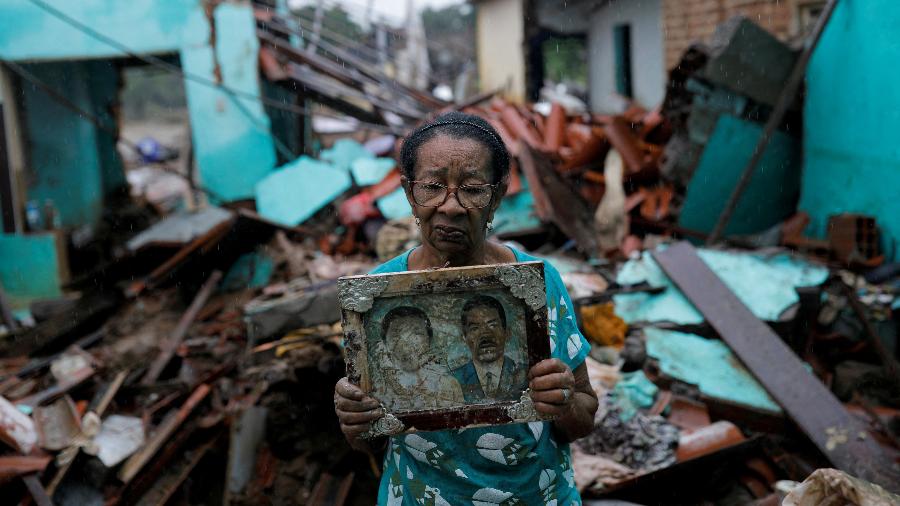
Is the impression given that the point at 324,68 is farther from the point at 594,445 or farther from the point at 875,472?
the point at 875,472

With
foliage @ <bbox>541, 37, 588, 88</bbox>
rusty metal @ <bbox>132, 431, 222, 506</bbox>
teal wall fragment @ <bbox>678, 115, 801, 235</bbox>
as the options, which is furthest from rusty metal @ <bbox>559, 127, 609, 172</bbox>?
foliage @ <bbox>541, 37, 588, 88</bbox>

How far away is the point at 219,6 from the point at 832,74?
334 inches

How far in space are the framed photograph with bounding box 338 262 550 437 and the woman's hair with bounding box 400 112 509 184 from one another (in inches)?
14.6

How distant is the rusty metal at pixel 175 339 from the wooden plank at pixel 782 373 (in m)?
4.22

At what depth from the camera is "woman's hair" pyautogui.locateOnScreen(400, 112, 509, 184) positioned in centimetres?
194

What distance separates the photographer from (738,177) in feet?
23.9

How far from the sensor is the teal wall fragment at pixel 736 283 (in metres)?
5.03

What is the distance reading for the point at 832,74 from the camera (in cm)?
652

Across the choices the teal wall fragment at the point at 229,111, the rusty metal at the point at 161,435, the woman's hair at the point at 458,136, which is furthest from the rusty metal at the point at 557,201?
the woman's hair at the point at 458,136

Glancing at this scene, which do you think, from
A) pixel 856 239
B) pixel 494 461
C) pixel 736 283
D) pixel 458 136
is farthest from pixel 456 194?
pixel 856 239

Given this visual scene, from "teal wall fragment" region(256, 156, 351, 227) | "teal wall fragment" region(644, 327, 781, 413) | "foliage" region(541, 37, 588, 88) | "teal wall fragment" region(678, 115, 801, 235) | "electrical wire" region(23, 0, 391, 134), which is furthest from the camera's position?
"foliage" region(541, 37, 588, 88)

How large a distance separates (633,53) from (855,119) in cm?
883

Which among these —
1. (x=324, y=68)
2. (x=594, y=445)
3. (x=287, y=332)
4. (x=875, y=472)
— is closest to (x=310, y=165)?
(x=324, y=68)

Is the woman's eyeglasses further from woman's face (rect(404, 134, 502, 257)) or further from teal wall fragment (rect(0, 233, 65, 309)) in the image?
teal wall fragment (rect(0, 233, 65, 309))
